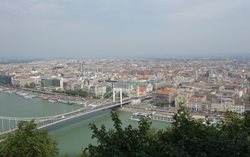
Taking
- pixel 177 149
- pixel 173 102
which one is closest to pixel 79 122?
pixel 173 102

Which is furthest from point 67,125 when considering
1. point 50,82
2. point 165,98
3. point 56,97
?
point 50,82

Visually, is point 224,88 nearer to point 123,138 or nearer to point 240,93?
point 240,93

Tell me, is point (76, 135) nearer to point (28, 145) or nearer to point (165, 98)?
point (28, 145)

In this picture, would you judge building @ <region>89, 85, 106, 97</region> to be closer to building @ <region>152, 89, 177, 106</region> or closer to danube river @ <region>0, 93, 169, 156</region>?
danube river @ <region>0, 93, 169, 156</region>

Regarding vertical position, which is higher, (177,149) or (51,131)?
(177,149)

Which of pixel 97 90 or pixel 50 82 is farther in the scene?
pixel 50 82

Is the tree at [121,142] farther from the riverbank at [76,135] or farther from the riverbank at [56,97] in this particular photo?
the riverbank at [56,97]

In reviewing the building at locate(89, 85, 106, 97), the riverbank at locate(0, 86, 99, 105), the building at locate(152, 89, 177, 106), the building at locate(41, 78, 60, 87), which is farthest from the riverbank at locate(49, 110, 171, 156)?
the building at locate(41, 78, 60, 87)

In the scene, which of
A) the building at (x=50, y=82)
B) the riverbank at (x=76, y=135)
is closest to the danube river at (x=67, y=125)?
the riverbank at (x=76, y=135)

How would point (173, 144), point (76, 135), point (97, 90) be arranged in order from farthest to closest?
point (97, 90) < point (76, 135) < point (173, 144)
